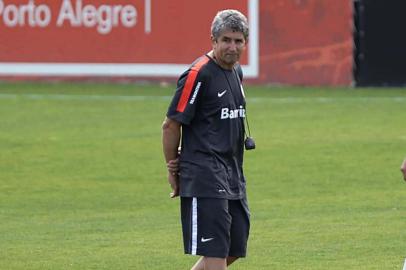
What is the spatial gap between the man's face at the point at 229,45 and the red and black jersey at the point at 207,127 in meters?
0.11

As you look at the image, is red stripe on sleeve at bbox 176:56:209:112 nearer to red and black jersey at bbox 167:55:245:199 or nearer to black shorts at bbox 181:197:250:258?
red and black jersey at bbox 167:55:245:199

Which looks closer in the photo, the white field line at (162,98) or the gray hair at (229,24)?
the gray hair at (229,24)

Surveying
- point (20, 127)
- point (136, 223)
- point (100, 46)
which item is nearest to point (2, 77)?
point (100, 46)

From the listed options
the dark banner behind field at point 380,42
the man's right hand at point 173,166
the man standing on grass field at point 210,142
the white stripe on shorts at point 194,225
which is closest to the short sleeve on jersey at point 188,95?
the man standing on grass field at point 210,142

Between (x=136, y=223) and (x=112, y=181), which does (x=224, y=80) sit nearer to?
(x=136, y=223)

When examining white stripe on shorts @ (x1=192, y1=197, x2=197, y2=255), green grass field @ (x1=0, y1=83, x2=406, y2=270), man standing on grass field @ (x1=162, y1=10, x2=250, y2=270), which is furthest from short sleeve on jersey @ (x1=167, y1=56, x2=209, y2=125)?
green grass field @ (x1=0, y1=83, x2=406, y2=270)

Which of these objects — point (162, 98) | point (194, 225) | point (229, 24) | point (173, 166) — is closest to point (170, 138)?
point (173, 166)

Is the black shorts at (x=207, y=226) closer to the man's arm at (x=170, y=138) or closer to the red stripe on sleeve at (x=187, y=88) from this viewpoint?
the man's arm at (x=170, y=138)

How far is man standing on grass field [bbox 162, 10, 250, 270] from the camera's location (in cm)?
789

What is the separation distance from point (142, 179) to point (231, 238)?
7.73 meters

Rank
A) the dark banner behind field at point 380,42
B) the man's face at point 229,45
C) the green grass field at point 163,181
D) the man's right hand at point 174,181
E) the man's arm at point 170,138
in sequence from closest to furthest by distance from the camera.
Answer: the man's face at point 229,45, the man's arm at point 170,138, the man's right hand at point 174,181, the green grass field at point 163,181, the dark banner behind field at point 380,42

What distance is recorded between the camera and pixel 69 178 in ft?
52.2

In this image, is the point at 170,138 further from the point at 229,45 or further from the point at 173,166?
the point at 229,45

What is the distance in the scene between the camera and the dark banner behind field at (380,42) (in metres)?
25.5
